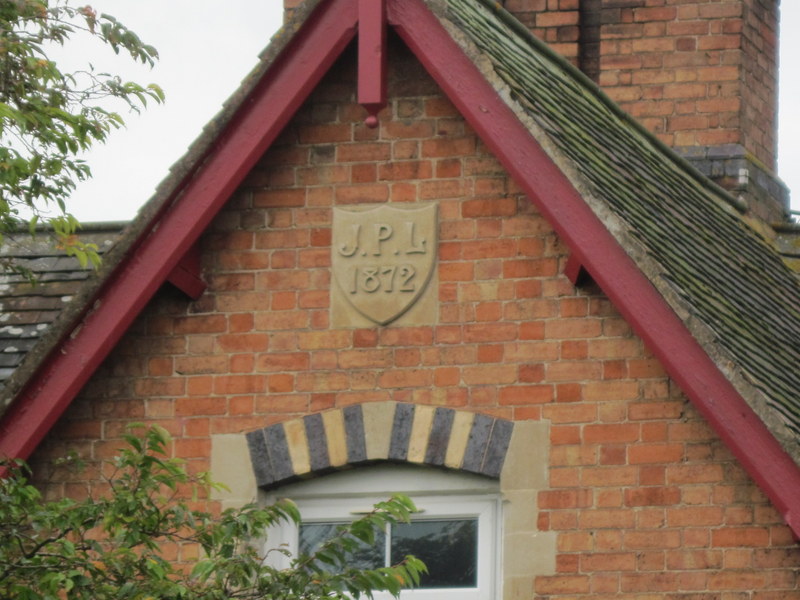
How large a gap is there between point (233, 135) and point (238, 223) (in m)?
0.49

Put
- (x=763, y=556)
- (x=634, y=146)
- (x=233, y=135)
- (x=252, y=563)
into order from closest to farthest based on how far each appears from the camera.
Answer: (x=252, y=563) < (x=763, y=556) < (x=233, y=135) < (x=634, y=146)

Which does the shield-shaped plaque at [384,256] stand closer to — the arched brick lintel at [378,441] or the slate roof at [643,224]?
the arched brick lintel at [378,441]

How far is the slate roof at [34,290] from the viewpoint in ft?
33.0

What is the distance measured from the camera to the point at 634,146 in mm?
10789

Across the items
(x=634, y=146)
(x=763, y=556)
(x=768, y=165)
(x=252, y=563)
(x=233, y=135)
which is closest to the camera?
(x=252, y=563)

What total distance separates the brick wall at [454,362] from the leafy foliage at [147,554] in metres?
1.37

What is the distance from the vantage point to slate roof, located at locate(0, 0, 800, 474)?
8430 millimetres

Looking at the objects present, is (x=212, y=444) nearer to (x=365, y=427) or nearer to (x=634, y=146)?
(x=365, y=427)

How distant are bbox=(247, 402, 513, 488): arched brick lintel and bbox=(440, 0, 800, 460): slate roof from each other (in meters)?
0.98

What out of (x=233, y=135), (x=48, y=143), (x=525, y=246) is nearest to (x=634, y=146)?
(x=525, y=246)

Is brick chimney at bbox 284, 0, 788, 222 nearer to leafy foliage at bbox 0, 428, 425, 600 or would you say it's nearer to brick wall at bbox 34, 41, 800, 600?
brick wall at bbox 34, 41, 800, 600

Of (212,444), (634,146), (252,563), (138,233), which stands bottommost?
(252,563)

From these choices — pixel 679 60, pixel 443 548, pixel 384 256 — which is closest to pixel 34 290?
pixel 384 256

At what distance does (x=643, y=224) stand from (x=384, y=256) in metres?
1.10
